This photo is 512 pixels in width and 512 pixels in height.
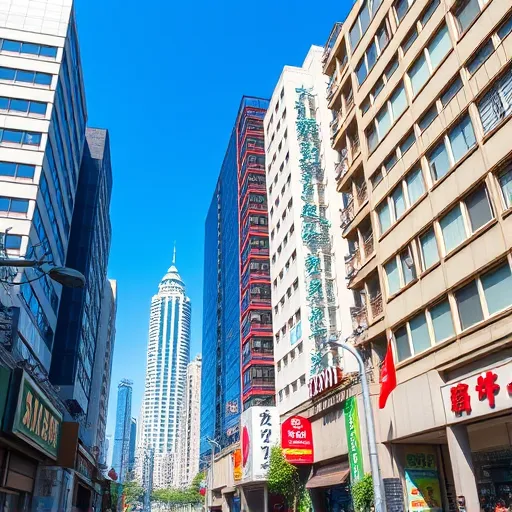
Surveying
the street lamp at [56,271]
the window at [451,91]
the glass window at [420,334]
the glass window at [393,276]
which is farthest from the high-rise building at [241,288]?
the street lamp at [56,271]

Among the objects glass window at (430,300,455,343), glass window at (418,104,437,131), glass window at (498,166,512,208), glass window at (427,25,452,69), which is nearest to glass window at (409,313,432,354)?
glass window at (430,300,455,343)

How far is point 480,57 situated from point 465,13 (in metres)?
2.69

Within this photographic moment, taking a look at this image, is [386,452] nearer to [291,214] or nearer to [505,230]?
[505,230]

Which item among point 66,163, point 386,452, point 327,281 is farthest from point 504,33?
point 66,163

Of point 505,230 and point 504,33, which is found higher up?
point 504,33

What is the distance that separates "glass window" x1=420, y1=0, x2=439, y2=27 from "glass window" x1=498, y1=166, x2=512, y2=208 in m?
9.68

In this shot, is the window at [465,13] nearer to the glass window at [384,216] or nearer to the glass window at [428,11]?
the glass window at [428,11]

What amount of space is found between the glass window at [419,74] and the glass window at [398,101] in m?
0.91

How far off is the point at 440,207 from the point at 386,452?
36.7ft

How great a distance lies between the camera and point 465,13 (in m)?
20.9

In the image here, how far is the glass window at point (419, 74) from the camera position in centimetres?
2341

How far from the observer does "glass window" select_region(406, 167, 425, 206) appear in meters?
23.0

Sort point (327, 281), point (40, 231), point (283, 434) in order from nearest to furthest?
point (283, 434) < point (40, 231) < point (327, 281)

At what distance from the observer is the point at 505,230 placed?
17.1 meters
